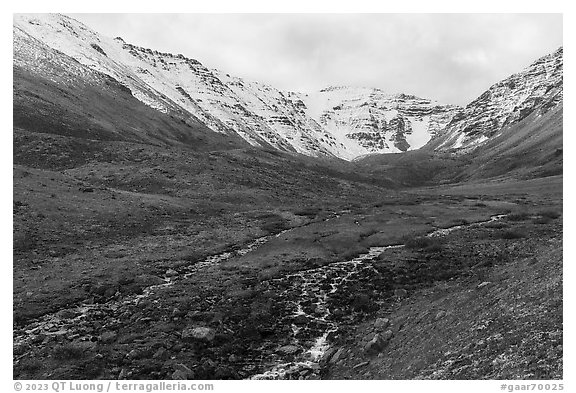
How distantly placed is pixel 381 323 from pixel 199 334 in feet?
36.1

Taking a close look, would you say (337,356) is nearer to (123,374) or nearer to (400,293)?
(123,374)

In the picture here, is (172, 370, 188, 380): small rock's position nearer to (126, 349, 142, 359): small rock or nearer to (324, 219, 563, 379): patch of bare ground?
(126, 349, 142, 359): small rock

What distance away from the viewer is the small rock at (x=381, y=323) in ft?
88.1

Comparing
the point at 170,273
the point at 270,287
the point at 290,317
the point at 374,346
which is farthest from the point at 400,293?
the point at 170,273

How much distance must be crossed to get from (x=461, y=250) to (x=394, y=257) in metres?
7.84

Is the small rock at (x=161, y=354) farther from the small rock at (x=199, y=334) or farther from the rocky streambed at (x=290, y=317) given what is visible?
the small rock at (x=199, y=334)

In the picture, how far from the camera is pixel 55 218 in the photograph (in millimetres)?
52938

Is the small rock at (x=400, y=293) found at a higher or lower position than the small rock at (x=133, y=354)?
higher

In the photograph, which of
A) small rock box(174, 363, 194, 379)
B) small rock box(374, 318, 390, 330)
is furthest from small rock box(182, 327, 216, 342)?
small rock box(374, 318, 390, 330)

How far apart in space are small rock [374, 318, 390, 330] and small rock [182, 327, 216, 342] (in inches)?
389

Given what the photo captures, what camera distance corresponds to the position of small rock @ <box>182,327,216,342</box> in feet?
85.6

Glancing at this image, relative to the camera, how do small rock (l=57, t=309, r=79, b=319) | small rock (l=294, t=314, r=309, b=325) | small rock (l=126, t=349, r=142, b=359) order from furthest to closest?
small rock (l=57, t=309, r=79, b=319) < small rock (l=294, t=314, r=309, b=325) < small rock (l=126, t=349, r=142, b=359)

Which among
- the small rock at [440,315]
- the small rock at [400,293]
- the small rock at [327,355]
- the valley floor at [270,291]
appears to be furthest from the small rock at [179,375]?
the small rock at [400,293]

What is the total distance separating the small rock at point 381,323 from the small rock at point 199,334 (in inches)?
389
